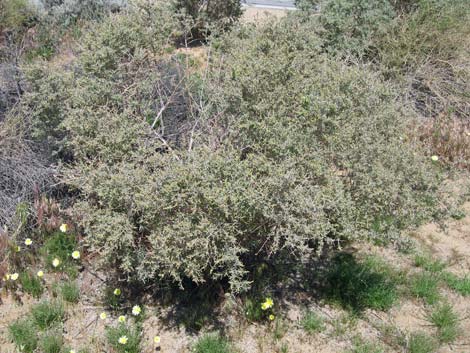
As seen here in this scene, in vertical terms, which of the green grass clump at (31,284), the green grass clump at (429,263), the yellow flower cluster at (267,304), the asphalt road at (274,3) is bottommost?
the green grass clump at (429,263)

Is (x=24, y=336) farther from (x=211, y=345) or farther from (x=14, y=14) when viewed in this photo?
(x=14, y=14)

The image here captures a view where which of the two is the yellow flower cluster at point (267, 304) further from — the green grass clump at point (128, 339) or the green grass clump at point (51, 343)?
the green grass clump at point (51, 343)

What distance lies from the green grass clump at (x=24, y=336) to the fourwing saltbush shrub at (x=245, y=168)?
713 millimetres

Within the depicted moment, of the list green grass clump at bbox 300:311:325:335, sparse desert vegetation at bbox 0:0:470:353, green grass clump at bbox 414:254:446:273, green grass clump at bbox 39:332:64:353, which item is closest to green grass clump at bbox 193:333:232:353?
sparse desert vegetation at bbox 0:0:470:353

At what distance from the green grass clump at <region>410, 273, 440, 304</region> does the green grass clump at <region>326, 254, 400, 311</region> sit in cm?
14

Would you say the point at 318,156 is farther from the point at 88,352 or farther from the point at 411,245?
the point at 88,352

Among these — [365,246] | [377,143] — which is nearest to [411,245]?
[377,143]

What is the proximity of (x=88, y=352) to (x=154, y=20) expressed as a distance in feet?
9.07

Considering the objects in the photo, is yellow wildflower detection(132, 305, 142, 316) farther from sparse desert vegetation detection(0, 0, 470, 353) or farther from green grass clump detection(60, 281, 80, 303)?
green grass clump detection(60, 281, 80, 303)

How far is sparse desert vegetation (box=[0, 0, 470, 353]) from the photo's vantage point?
10.7ft

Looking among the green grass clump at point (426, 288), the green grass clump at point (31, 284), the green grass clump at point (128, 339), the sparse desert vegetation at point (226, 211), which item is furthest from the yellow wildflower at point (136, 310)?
the green grass clump at point (426, 288)

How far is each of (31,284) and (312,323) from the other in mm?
2076

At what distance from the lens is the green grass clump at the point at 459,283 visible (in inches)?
166

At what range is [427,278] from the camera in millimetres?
4230
